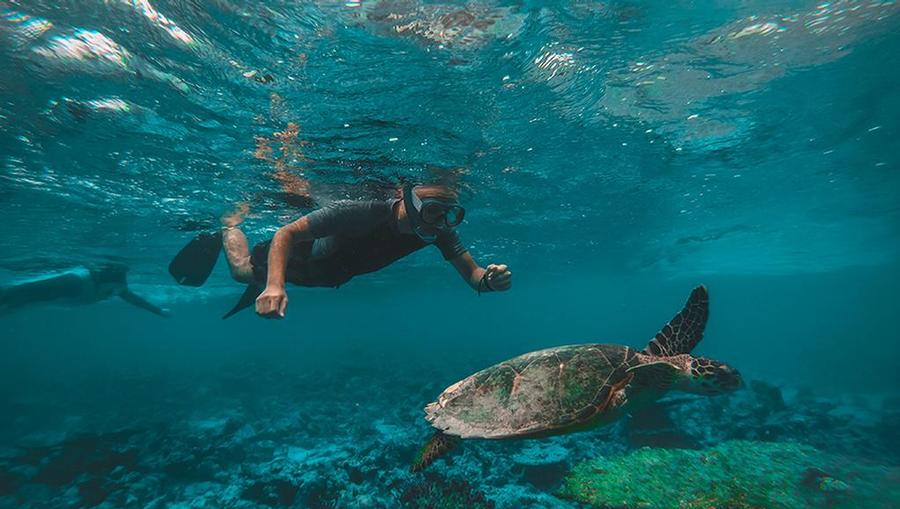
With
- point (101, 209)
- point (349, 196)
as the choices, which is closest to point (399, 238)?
point (349, 196)

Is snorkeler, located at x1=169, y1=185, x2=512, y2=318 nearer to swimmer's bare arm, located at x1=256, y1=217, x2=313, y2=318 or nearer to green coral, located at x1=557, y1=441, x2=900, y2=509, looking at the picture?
swimmer's bare arm, located at x1=256, y1=217, x2=313, y2=318

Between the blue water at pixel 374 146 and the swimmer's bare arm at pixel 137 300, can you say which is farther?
the swimmer's bare arm at pixel 137 300

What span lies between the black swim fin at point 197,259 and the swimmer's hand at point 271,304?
19.8ft

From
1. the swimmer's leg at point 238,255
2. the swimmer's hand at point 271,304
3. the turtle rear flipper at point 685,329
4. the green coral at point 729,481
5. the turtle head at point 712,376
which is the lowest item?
the green coral at point 729,481

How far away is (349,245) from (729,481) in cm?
883

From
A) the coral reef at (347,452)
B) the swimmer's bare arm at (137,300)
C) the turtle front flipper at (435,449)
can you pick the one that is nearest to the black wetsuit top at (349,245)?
the turtle front flipper at (435,449)

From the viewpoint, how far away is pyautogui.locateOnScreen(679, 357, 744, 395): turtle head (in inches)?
141

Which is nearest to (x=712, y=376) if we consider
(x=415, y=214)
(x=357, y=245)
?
(x=415, y=214)

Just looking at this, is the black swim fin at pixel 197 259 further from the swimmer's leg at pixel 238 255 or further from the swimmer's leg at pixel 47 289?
the swimmer's leg at pixel 47 289

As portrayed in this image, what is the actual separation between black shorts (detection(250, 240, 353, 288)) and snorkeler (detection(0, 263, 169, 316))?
48.3 feet

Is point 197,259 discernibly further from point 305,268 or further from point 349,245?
point 349,245

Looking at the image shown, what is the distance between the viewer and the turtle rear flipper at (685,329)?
426 centimetres

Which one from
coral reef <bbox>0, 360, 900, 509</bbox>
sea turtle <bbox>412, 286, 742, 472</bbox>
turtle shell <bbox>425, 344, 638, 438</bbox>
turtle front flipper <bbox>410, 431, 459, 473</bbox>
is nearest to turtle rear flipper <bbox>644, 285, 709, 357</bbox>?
sea turtle <bbox>412, 286, 742, 472</bbox>

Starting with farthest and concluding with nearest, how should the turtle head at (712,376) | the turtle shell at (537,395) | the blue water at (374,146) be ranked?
the blue water at (374,146), the turtle shell at (537,395), the turtle head at (712,376)
